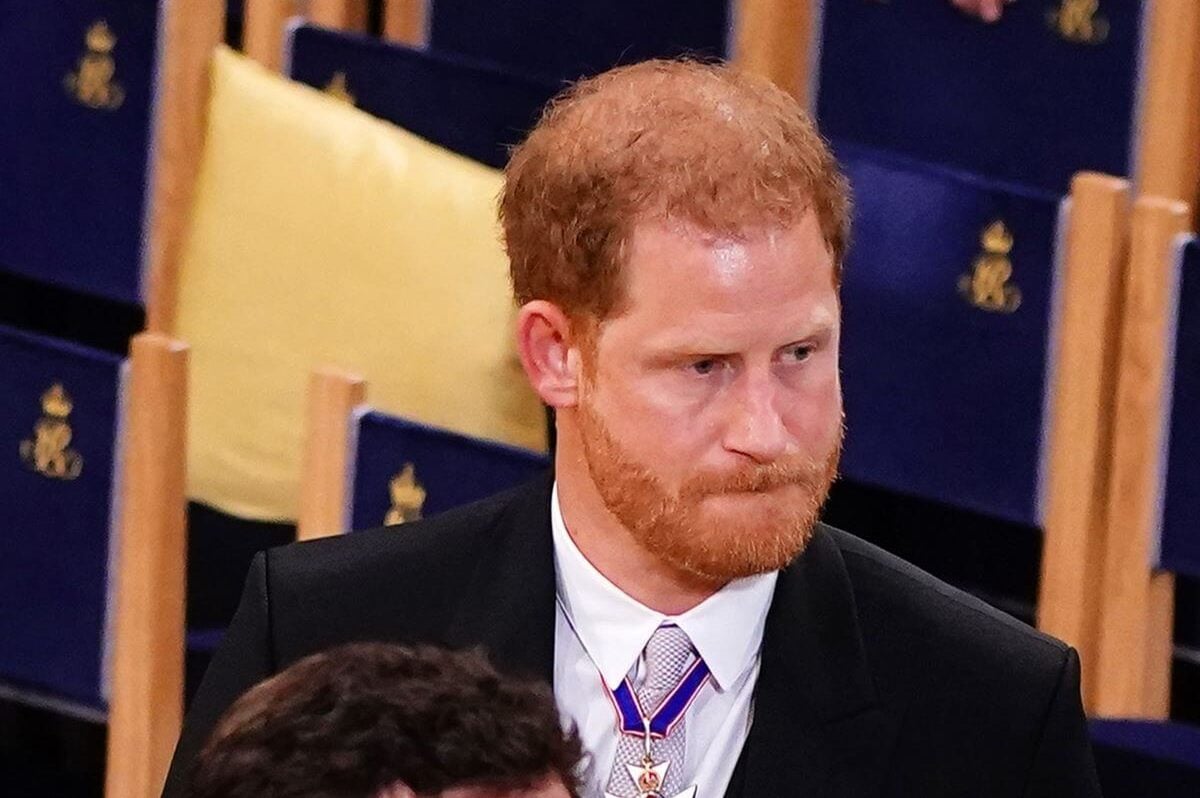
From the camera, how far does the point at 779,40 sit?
1785mm

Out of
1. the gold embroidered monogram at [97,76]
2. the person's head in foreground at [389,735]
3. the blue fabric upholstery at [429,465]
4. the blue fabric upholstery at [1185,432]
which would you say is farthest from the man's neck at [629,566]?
the gold embroidered monogram at [97,76]

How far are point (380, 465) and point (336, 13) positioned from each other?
0.66 meters

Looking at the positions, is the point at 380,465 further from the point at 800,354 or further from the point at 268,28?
the point at 800,354

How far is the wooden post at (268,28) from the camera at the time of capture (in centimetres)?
189

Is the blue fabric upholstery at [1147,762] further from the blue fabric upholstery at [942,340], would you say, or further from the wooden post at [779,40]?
the wooden post at [779,40]

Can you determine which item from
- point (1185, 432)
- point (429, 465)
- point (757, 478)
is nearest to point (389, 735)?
point (757, 478)

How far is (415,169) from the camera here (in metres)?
1.67

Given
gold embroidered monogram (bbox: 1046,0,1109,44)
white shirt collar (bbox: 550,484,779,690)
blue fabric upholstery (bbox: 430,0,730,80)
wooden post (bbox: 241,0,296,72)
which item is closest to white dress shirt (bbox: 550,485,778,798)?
white shirt collar (bbox: 550,484,779,690)

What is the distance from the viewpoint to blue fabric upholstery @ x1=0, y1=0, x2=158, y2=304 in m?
1.82

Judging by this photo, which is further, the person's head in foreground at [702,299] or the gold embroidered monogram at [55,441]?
the gold embroidered monogram at [55,441]

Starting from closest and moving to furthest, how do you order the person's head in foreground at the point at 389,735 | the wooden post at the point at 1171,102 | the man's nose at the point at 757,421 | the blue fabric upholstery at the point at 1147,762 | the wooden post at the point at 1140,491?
the person's head in foreground at the point at 389,735 → the man's nose at the point at 757,421 → the blue fabric upholstery at the point at 1147,762 → the wooden post at the point at 1140,491 → the wooden post at the point at 1171,102

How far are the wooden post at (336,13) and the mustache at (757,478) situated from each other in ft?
4.15

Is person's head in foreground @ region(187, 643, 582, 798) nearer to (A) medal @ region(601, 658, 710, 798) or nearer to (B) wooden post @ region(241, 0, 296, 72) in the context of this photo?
(A) medal @ region(601, 658, 710, 798)

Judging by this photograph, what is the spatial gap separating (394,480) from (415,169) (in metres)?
0.32
